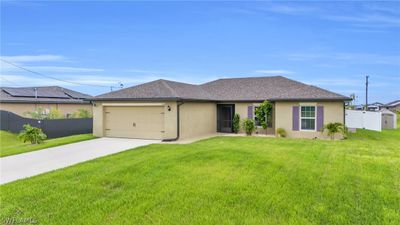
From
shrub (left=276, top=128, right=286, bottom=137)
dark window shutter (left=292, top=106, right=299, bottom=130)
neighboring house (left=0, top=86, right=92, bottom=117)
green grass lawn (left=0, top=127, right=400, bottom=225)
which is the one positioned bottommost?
green grass lawn (left=0, top=127, right=400, bottom=225)

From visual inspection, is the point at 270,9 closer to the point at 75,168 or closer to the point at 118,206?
the point at 75,168

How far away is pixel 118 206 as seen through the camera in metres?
5.77

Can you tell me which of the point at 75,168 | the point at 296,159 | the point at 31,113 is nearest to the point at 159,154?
the point at 75,168

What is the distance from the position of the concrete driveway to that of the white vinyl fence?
1945 cm

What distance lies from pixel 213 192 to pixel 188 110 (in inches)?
423

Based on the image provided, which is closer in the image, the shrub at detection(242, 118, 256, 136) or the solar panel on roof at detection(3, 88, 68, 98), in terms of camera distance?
the shrub at detection(242, 118, 256, 136)

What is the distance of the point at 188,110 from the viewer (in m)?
17.0

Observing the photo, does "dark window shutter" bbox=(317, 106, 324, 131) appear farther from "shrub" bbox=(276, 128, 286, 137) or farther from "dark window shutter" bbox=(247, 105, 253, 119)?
"dark window shutter" bbox=(247, 105, 253, 119)

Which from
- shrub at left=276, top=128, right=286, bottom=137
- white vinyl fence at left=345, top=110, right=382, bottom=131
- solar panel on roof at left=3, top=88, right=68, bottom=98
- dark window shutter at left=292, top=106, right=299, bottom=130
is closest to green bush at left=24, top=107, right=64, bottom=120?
solar panel on roof at left=3, top=88, right=68, bottom=98

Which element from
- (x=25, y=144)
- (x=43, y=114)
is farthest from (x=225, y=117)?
(x=43, y=114)

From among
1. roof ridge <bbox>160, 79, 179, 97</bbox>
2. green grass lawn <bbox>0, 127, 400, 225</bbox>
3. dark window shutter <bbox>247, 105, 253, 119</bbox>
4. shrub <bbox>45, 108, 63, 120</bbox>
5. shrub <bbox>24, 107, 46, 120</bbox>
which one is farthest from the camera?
shrub <bbox>45, 108, 63, 120</bbox>

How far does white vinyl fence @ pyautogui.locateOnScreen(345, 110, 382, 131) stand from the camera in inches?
936

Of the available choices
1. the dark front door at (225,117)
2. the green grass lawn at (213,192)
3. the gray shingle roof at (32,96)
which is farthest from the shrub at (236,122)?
the gray shingle roof at (32,96)

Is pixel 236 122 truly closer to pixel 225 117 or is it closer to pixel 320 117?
pixel 225 117
